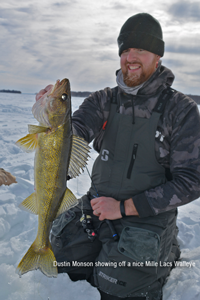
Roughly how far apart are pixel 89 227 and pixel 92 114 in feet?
4.90

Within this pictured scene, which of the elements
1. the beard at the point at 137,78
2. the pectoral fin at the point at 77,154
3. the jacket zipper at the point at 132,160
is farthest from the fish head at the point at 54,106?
the beard at the point at 137,78

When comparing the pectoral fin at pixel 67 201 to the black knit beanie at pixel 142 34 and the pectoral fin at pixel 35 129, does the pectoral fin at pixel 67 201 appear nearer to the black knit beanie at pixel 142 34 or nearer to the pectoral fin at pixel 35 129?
the pectoral fin at pixel 35 129

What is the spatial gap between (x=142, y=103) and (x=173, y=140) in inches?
24.5

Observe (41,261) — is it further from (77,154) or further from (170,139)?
(170,139)

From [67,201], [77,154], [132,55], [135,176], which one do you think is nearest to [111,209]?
[135,176]

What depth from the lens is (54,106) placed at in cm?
206

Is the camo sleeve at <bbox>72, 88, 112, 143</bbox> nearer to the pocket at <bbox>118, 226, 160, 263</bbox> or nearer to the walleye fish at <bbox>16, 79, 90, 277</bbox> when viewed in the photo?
the walleye fish at <bbox>16, 79, 90, 277</bbox>

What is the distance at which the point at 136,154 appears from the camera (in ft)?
→ 9.23

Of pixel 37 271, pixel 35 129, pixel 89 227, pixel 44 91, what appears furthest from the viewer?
pixel 89 227

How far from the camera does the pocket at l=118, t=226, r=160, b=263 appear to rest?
8.44 feet

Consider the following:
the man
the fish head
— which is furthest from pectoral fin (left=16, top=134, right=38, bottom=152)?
the man

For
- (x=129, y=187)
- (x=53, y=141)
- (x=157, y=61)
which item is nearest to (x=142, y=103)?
(x=157, y=61)

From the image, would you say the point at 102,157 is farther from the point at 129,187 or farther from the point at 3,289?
the point at 3,289

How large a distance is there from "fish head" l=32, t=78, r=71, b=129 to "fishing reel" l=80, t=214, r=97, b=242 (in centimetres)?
150
